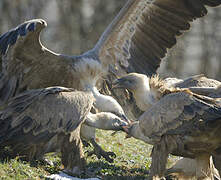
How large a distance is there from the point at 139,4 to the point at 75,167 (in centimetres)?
286

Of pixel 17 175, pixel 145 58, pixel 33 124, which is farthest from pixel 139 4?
pixel 17 175

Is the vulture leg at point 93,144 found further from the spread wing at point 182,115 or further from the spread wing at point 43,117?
the spread wing at point 182,115

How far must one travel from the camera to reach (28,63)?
7.41 meters

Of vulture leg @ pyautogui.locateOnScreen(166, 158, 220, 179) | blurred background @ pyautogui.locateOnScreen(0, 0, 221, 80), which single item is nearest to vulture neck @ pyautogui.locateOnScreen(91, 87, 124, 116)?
vulture leg @ pyautogui.locateOnScreen(166, 158, 220, 179)

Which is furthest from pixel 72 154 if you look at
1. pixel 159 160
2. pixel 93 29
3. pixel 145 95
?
pixel 93 29

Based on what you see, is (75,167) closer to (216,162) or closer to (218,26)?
(216,162)

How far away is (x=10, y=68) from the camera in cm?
718

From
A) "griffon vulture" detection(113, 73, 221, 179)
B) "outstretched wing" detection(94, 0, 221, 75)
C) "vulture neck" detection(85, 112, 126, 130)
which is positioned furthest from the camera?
"outstretched wing" detection(94, 0, 221, 75)

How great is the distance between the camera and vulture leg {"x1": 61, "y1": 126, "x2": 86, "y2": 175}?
21.0 ft

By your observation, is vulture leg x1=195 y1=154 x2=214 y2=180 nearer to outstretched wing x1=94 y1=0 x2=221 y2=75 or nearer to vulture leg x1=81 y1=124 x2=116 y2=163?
vulture leg x1=81 y1=124 x2=116 y2=163

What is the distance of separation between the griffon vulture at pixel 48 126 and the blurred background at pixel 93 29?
18.3 metres

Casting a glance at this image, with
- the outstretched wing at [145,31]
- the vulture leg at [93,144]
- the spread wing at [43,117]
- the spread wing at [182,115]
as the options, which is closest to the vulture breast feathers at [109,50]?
the outstretched wing at [145,31]

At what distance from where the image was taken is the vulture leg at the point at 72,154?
252 inches

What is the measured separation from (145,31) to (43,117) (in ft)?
9.28
